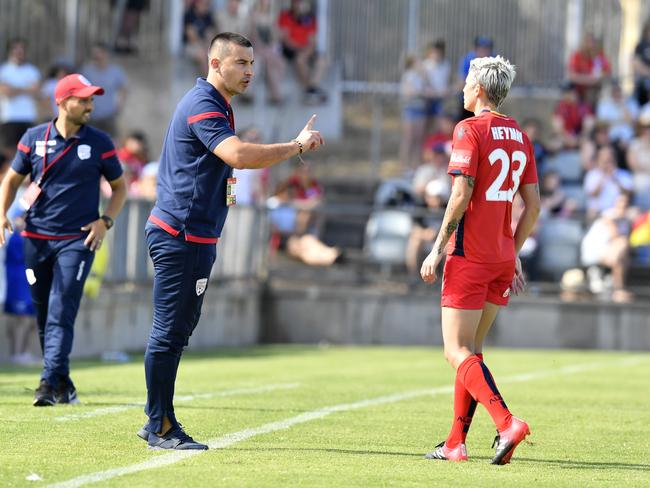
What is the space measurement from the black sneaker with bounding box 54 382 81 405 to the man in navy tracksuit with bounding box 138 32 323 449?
236 centimetres

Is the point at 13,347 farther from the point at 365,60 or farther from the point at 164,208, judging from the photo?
the point at 365,60

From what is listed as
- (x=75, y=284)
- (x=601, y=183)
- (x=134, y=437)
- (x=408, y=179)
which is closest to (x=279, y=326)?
(x=408, y=179)

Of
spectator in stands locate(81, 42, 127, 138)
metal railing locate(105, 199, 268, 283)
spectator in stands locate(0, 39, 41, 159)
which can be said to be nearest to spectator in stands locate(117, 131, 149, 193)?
metal railing locate(105, 199, 268, 283)

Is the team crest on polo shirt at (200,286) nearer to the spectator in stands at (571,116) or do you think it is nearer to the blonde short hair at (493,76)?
the blonde short hair at (493,76)

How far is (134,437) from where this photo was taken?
862 cm

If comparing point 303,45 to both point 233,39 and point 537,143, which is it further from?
point 233,39

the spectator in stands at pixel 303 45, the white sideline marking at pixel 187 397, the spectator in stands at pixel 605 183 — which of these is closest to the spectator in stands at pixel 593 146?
the spectator in stands at pixel 605 183

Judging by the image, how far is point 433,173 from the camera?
22.5 m

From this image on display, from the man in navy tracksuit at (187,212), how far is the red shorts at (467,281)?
1095 mm

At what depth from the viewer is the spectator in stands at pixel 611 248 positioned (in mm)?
21172

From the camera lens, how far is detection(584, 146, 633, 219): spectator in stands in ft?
74.8

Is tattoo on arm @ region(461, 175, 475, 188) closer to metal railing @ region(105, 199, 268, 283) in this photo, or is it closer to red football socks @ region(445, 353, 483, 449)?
red football socks @ region(445, 353, 483, 449)

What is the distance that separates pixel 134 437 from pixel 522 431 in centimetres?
235

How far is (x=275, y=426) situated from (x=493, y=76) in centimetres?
288
